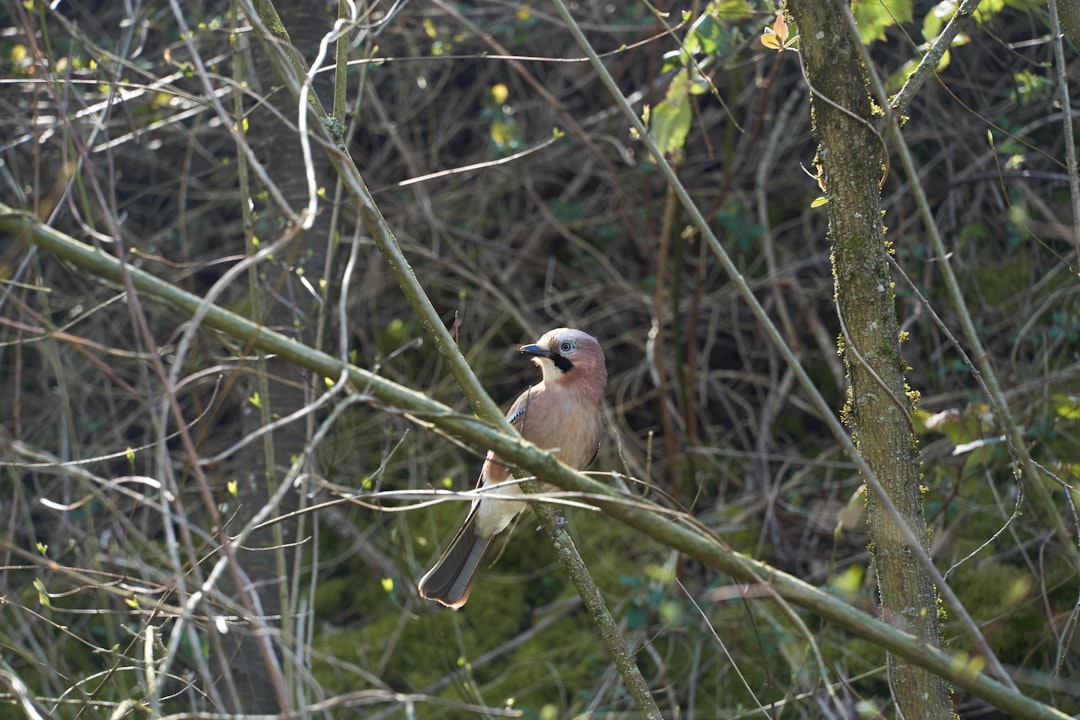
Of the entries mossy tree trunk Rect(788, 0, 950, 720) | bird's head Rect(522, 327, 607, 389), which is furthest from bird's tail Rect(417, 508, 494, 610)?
mossy tree trunk Rect(788, 0, 950, 720)

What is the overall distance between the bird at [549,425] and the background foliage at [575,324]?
0.21m

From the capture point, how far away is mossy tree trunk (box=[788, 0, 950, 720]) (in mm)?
2303

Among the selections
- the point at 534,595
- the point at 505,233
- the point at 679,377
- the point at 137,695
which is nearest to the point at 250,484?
the point at 137,695

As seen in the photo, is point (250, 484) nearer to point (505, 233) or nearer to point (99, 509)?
point (99, 509)

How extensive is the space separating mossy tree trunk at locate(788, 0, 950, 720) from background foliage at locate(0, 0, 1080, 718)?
3.20 ft

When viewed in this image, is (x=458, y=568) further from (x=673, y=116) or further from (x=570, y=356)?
(x=673, y=116)

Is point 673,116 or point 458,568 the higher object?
point 673,116

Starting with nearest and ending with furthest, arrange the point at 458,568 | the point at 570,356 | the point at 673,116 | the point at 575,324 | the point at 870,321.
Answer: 1. the point at 870,321
2. the point at 673,116
3. the point at 458,568
4. the point at 570,356
5. the point at 575,324

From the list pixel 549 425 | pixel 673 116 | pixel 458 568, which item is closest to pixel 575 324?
pixel 549 425

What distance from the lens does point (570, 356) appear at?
13.1 feet

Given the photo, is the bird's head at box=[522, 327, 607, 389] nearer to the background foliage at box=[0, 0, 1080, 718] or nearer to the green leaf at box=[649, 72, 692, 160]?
the background foliage at box=[0, 0, 1080, 718]

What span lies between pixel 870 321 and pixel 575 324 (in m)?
3.25

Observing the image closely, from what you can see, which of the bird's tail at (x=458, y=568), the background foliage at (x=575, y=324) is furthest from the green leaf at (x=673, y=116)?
the bird's tail at (x=458, y=568)

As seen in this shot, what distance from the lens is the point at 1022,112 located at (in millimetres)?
5211
